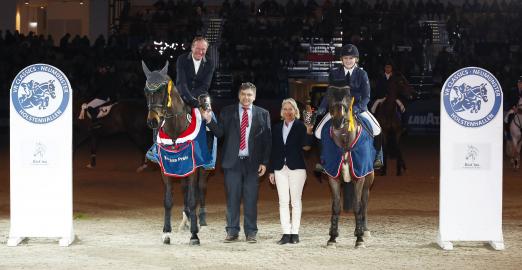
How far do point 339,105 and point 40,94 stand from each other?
3400 mm

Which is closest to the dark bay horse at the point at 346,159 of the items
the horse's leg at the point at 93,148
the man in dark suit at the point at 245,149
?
the man in dark suit at the point at 245,149

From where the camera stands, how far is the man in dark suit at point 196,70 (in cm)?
1208

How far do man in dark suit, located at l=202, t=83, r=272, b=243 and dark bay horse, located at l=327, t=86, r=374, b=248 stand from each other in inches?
36.6

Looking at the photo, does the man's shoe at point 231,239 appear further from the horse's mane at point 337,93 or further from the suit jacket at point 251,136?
the horse's mane at point 337,93

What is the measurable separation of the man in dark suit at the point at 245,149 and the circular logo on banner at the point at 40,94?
170cm

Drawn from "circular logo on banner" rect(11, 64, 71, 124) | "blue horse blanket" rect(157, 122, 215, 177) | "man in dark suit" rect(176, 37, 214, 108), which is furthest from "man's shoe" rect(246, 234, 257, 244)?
"circular logo on banner" rect(11, 64, 71, 124)

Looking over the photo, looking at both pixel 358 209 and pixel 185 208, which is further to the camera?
pixel 185 208

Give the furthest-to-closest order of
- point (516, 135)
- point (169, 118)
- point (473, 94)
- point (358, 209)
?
point (516, 135), point (358, 209), point (169, 118), point (473, 94)

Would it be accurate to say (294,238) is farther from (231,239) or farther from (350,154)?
(350,154)

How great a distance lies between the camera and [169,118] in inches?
450

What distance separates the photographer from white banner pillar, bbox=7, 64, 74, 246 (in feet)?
37.1

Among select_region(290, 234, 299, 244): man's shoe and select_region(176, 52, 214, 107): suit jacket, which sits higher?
select_region(176, 52, 214, 107): suit jacket

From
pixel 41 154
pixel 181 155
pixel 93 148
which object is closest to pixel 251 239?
pixel 181 155

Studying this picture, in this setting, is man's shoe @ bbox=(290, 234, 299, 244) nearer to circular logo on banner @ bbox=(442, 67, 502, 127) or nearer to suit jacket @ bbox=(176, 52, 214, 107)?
suit jacket @ bbox=(176, 52, 214, 107)
